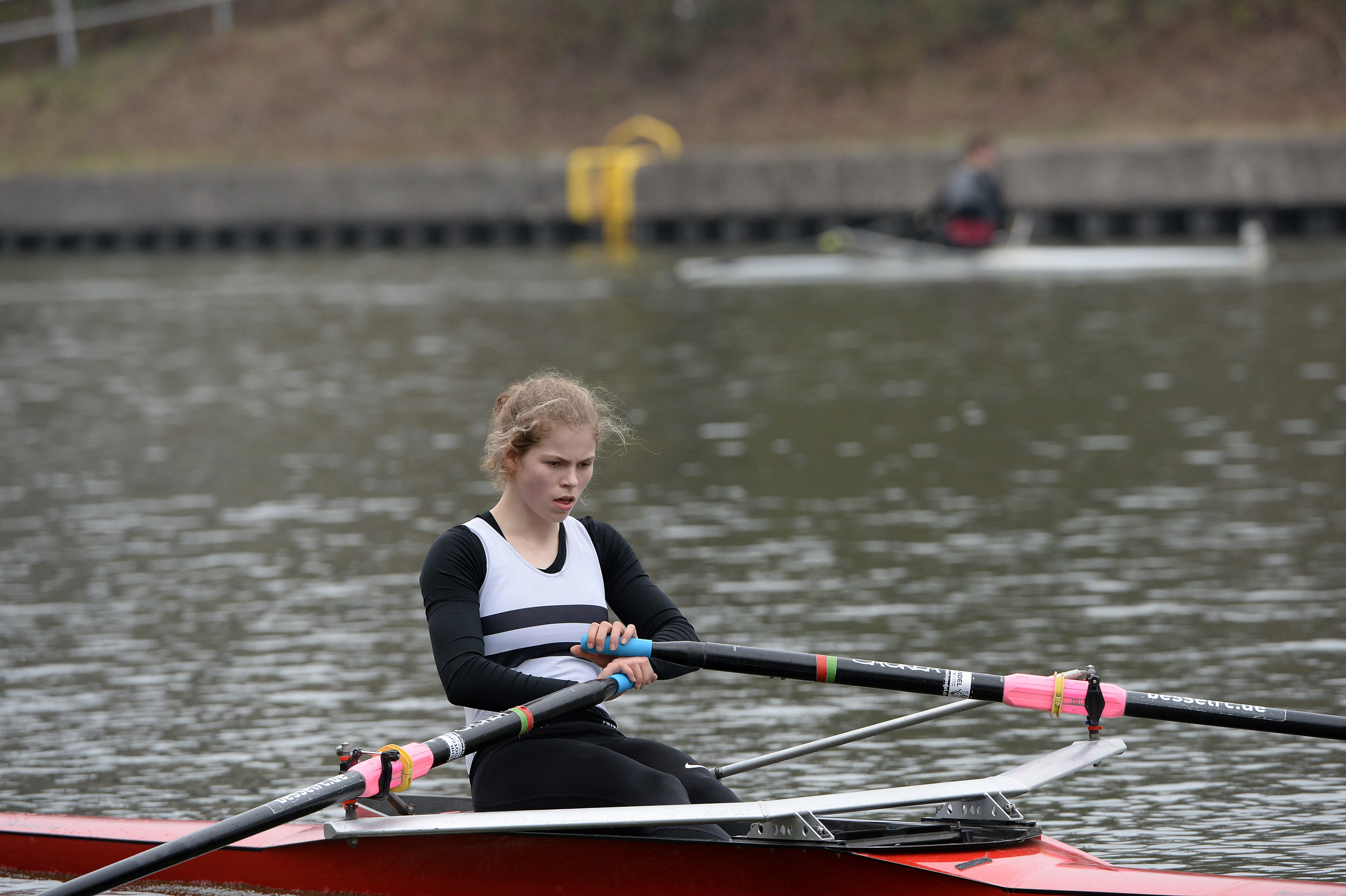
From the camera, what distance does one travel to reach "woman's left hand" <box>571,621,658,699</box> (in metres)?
4.62

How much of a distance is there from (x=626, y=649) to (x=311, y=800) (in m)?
0.87

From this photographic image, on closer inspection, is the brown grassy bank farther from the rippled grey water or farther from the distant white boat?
the rippled grey water

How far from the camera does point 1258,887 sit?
423 centimetres

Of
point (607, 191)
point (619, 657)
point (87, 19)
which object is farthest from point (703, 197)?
point (619, 657)

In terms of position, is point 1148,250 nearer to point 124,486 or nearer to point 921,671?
point 124,486

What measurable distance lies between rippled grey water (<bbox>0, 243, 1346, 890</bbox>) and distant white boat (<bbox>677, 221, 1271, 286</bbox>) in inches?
69.9

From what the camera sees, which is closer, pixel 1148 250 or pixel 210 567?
pixel 210 567

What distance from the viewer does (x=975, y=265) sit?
22.2 meters

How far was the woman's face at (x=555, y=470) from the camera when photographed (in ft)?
15.3

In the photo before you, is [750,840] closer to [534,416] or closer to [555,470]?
[555,470]

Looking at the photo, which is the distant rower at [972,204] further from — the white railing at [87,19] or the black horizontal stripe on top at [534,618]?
the white railing at [87,19]

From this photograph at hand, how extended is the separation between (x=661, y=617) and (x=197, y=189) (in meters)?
30.3

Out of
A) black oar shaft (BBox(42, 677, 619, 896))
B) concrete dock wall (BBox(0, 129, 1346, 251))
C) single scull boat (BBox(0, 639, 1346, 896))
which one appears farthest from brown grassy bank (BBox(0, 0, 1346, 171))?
black oar shaft (BBox(42, 677, 619, 896))

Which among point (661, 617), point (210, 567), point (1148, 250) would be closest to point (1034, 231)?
point (1148, 250)
